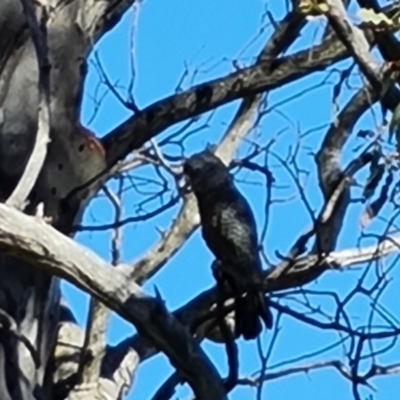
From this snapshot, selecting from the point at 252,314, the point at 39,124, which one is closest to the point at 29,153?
the point at 39,124

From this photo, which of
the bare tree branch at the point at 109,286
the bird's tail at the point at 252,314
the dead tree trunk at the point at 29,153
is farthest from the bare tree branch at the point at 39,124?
the bird's tail at the point at 252,314

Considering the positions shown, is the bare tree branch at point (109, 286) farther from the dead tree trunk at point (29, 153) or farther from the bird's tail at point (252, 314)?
the dead tree trunk at point (29, 153)

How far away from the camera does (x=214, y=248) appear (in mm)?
4629

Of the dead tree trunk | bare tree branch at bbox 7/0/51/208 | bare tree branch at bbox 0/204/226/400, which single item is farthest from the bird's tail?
bare tree branch at bbox 7/0/51/208

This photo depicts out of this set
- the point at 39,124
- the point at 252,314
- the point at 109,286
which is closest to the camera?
the point at 109,286

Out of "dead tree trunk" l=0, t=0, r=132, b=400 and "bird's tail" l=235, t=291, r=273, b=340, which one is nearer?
"bird's tail" l=235, t=291, r=273, b=340

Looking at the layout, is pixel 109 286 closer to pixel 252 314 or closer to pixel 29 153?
pixel 252 314

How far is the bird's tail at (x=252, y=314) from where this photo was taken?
4195mm

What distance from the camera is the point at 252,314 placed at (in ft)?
13.8

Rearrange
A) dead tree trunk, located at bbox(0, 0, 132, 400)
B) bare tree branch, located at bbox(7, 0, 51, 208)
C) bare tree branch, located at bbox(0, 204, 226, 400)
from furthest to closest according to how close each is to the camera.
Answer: dead tree trunk, located at bbox(0, 0, 132, 400), bare tree branch, located at bbox(7, 0, 51, 208), bare tree branch, located at bbox(0, 204, 226, 400)

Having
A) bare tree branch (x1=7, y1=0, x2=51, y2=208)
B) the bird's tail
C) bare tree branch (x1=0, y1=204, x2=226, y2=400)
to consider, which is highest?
bare tree branch (x1=7, y1=0, x2=51, y2=208)

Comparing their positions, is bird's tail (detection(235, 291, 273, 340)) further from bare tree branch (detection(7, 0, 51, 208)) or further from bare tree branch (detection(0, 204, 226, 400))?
→ bare tree branch (detection(7, 0, 51, 208))

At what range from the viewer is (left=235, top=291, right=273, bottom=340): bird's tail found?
165 inches

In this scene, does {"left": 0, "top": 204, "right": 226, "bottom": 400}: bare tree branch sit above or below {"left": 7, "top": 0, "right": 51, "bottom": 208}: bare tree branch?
below
